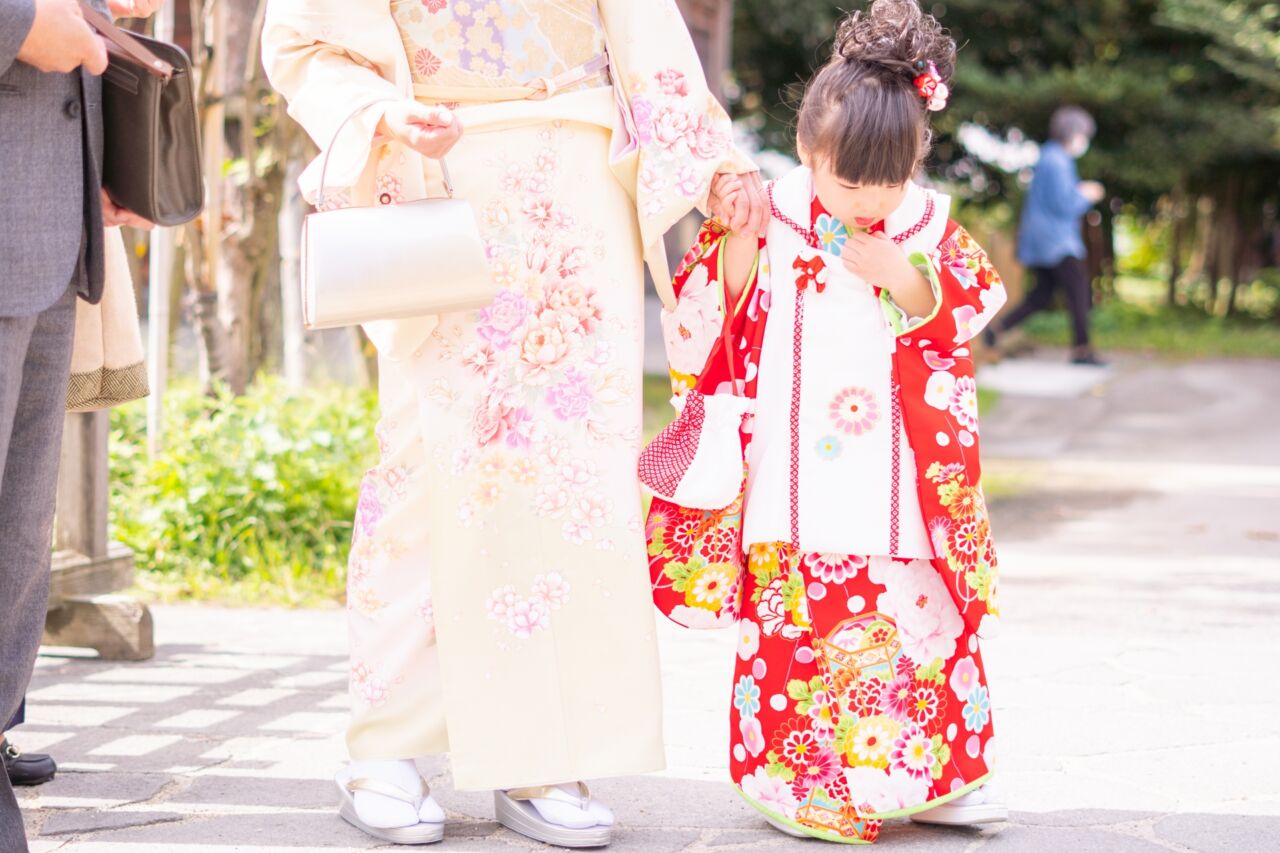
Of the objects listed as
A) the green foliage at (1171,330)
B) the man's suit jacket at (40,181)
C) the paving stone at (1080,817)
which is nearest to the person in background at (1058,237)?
the green foliage at (1171,330)

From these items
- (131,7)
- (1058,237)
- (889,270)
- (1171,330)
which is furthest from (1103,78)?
(131,7)

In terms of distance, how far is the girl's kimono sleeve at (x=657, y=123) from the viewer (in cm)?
254

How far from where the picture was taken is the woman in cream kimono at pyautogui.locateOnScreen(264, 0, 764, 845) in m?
2.47

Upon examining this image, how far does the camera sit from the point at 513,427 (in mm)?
2482

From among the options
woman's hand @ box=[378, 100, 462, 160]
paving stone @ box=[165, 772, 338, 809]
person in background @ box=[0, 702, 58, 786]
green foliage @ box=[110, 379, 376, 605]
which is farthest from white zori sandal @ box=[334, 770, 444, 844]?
green foliage @ box=[110, 379, 376, 605]

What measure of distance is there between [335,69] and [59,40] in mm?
497

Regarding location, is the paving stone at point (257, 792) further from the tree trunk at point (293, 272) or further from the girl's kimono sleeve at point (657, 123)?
the tree trunk at point (293, 272)

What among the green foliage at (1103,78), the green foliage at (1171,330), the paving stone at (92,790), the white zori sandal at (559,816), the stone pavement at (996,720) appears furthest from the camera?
the green foliage at (1103,78)

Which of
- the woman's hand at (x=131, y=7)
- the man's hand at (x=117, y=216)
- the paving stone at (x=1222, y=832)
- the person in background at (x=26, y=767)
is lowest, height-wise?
the paving stone at (x=1222, y=832)

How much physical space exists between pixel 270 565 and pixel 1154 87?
1151 cm

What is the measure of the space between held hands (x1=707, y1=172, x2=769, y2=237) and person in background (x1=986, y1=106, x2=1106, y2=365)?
8476 mm

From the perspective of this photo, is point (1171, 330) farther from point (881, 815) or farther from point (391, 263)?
point (391, 263)

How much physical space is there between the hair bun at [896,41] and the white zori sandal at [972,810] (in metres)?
1.20

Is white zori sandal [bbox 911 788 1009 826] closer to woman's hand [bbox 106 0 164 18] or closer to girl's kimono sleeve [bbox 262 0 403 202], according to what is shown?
girl's kimono sleeve [bbox 262 0 403 202]
